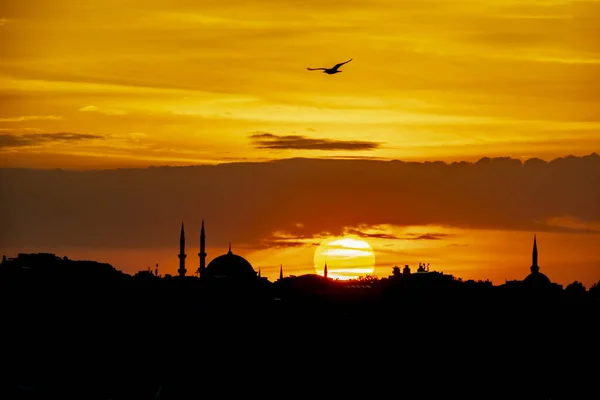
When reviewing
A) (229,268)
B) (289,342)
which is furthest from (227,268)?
(289,342)

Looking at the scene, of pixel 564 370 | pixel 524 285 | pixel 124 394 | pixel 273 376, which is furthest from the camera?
pixel 524 285

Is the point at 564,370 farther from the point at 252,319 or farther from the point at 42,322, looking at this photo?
the point at 42,322

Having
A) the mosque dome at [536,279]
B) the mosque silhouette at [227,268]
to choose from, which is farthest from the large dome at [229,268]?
the mosque dome at [536,279]

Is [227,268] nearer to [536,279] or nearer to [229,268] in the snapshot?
[229,268]

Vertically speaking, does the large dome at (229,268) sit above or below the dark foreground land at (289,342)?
above

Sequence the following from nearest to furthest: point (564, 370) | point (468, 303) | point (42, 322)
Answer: point (564, 370)
point (42, 322)
point (468, 303)

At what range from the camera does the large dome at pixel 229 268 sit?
151 metres

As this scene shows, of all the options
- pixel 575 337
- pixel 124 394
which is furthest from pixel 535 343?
pixel 124 394

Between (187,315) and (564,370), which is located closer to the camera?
(564,370)

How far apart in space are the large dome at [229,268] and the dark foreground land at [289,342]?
1.90 meters

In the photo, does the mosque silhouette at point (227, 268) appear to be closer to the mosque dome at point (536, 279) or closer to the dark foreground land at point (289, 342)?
the dark foreground land at point (289, 342)

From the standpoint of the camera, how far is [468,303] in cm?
15725

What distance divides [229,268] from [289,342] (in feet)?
67.3

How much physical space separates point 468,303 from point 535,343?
733 inches
